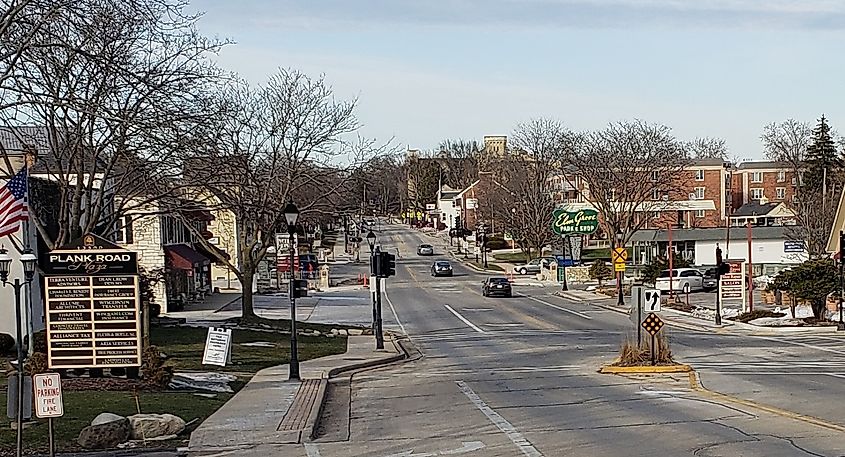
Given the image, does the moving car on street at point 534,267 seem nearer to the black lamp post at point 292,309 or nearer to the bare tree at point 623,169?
the bare tree at point 623,169

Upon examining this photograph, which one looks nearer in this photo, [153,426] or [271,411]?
[153,426]

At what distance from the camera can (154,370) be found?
74.7 ft

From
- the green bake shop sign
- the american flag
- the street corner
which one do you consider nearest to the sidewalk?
the american flag

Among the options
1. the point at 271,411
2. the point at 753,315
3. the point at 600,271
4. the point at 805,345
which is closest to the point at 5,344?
the point at 271,411

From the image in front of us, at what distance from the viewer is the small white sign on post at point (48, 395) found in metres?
12.7

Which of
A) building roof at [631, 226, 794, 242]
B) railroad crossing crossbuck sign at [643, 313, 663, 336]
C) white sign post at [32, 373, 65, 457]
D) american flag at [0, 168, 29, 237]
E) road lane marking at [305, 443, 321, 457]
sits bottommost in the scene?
road lane marking at [305, 443, 321, 457]

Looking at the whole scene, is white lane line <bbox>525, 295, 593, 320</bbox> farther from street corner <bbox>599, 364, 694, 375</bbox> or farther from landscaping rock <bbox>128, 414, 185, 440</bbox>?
landscaping rock <bbox>128, 414, 185, 440</bbox>

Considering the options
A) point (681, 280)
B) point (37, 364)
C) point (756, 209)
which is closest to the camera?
point (37, 364)

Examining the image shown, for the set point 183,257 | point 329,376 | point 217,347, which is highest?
point 183,257

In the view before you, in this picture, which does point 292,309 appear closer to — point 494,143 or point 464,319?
point 464,319

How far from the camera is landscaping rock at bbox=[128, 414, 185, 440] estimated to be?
1633 centimetres

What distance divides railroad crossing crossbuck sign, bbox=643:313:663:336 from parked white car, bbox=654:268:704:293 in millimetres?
37184

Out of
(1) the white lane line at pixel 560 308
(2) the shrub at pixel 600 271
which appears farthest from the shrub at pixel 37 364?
(2) the shrub at pixel 600 271

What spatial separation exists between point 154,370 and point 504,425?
8.61 meters
